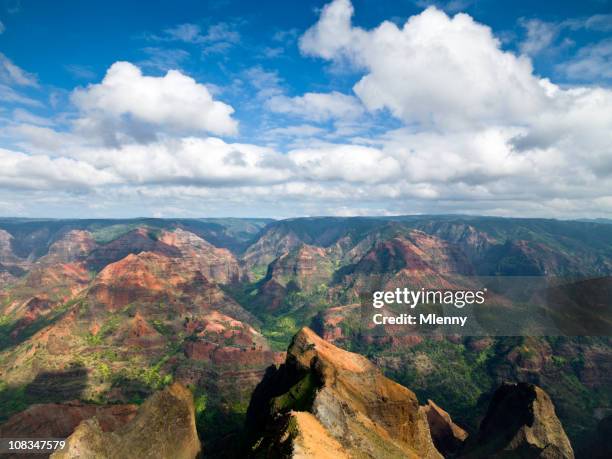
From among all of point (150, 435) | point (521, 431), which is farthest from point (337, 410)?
point (521, 431)

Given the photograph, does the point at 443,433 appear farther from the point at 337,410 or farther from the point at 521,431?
the point at 337,410

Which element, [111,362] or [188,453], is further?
[111,362]

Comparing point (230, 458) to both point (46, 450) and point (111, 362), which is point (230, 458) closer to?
point (46, 450)

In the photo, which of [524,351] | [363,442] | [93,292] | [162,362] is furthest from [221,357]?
[524,351]

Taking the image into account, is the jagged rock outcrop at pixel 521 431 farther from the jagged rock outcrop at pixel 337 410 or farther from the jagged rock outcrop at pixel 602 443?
the jagged rock outcrop at pixel 337 410

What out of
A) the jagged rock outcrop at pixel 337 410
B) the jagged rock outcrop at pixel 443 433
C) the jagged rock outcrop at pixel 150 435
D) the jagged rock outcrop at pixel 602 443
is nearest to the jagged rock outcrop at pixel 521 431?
the jagged rock outcrop at pixel 443 433

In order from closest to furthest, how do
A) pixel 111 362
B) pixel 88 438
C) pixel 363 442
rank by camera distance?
pixel 363 442
pixel 88 438
pixel 111 362

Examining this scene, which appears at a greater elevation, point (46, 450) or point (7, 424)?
point (7, 424)

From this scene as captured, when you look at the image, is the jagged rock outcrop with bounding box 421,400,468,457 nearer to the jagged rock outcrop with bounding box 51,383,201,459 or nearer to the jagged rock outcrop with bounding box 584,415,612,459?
the jagged rock outcrop with bounding box 584,415,612,459

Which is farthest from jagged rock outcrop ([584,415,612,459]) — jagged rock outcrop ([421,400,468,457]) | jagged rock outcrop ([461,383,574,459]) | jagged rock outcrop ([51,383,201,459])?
jagged rock outcrop ([51,383,201,459])
